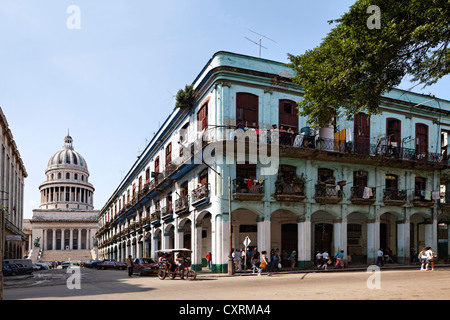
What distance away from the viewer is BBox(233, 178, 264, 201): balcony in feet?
88.8

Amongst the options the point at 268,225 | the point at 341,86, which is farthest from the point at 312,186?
the point at 341,86

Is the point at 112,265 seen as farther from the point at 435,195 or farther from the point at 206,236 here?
the point at 435,195

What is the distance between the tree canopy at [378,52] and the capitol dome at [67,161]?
409 feet

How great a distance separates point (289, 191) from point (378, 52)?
15.2m

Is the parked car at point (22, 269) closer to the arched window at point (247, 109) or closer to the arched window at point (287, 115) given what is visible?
the arched window at point (247, 109)

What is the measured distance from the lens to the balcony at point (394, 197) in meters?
31.9

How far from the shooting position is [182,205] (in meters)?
33.6

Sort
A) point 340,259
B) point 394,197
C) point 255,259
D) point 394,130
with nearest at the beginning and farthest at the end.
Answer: point 255,259 < point 340,259 < point 394,197 < point 394,130

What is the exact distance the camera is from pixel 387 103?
33.4 metres

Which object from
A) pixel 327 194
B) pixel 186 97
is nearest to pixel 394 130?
pixel 327 194

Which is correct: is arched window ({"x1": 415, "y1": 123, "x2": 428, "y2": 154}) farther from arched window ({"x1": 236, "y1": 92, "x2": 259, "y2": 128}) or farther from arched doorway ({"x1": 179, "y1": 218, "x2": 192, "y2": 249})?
arched doorway ({"x1": 179, "y1": 218, "x2": 192, "y2": 249})

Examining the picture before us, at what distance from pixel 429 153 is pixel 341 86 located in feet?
74.0

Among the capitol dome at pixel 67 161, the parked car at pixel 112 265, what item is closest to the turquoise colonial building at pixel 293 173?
the parked car at pixel 112 265
